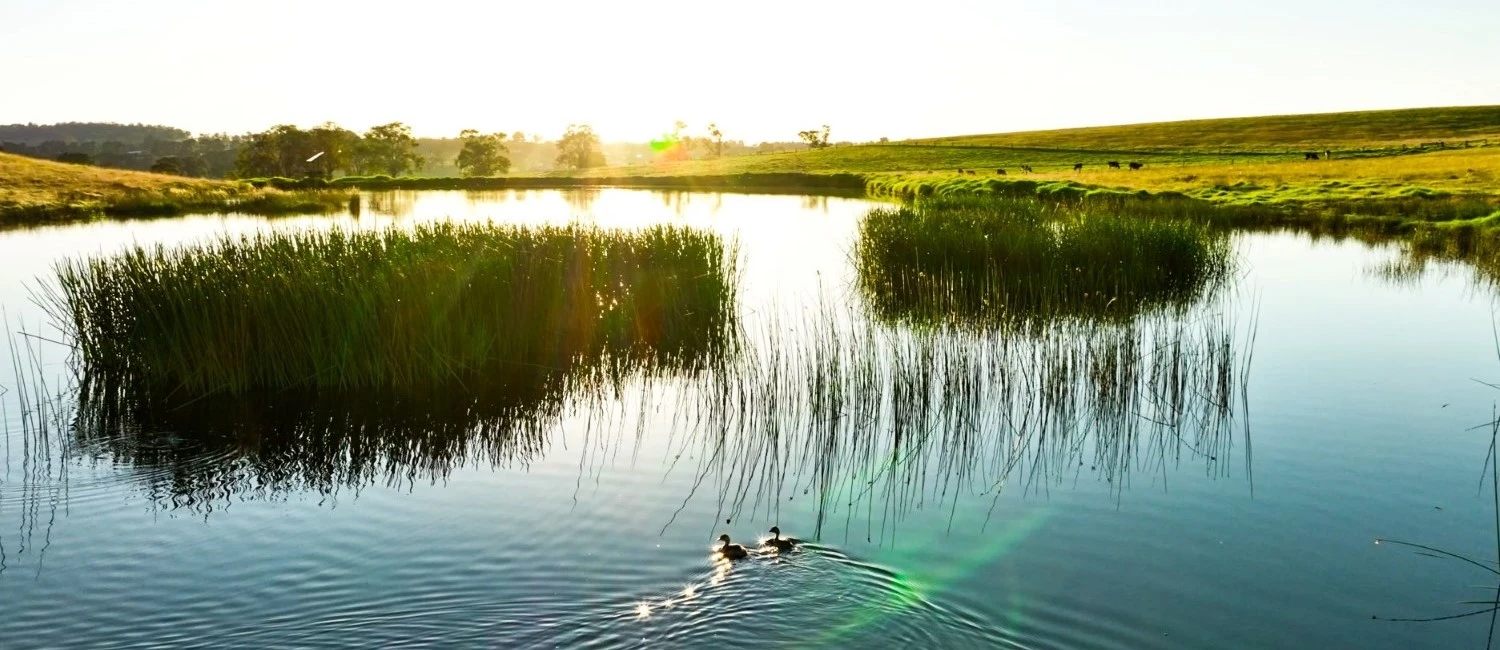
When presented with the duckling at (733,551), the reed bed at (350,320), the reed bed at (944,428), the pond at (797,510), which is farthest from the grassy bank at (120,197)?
the duckling at (733,551)

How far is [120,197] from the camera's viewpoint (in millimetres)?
42188

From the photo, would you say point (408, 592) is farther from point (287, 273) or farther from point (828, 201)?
point (828, 201)

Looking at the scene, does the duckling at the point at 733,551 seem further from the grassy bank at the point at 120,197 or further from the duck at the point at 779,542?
the grassy bank at the point at 120,197

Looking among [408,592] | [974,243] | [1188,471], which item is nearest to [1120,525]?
[1188,471]

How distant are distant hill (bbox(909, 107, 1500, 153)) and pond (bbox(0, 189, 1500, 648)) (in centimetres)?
7217

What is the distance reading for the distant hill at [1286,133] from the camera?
81875 mm

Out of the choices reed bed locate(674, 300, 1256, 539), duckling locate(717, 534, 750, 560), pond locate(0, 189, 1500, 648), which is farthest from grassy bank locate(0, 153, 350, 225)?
duckling locate(717, 534, 750, 560)

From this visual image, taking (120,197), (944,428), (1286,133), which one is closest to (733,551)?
(944,428)

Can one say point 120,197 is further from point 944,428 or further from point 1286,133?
point 1286,133

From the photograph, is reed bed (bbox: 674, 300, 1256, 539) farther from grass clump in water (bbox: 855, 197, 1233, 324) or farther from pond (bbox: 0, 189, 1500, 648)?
grass clump in water (bbox: 855, 197, 1233, 324)

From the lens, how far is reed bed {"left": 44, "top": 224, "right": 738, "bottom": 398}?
10.7 metres

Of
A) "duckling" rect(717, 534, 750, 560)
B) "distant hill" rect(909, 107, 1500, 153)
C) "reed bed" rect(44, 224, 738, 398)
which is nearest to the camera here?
"duckling" rect(717, 534, 750, 560)

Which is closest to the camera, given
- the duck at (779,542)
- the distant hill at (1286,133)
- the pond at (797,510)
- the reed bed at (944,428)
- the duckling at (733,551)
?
the pond at (797,510)

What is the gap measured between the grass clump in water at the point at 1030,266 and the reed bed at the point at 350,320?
384 centimetres
